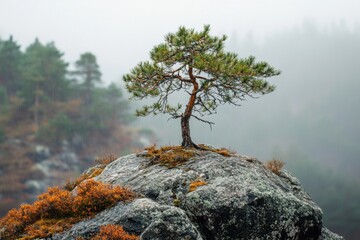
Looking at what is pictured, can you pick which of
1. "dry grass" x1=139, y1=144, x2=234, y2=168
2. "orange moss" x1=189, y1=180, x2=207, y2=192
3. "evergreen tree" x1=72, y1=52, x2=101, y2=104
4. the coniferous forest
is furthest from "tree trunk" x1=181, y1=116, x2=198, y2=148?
"evergreen tree" x1=72, y1=52, x2=101, y2=104

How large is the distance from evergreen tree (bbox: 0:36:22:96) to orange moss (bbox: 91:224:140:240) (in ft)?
224

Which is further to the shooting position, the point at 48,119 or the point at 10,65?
the point at 10,65

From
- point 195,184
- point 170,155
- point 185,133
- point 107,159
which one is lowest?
point 195,184

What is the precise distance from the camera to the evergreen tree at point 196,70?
11.9 m

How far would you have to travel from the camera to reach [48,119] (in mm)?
65250

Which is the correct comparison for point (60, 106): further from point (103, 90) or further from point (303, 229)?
point (303, 229)

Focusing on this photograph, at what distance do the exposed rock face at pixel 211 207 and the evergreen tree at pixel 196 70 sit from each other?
2.59 metres

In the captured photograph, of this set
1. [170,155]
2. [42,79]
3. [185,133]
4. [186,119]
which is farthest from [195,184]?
[42,79]

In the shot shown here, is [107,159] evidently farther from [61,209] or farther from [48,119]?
[48,119]

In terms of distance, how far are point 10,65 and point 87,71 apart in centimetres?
1459

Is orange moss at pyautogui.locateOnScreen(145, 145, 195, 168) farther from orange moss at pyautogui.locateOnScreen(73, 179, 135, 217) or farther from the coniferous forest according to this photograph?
the coniferous forest

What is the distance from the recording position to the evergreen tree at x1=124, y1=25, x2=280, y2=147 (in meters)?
11.9

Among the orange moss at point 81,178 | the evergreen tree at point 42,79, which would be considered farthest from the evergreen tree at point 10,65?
the orange moss at point 81,178

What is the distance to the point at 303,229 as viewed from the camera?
1034 cm
